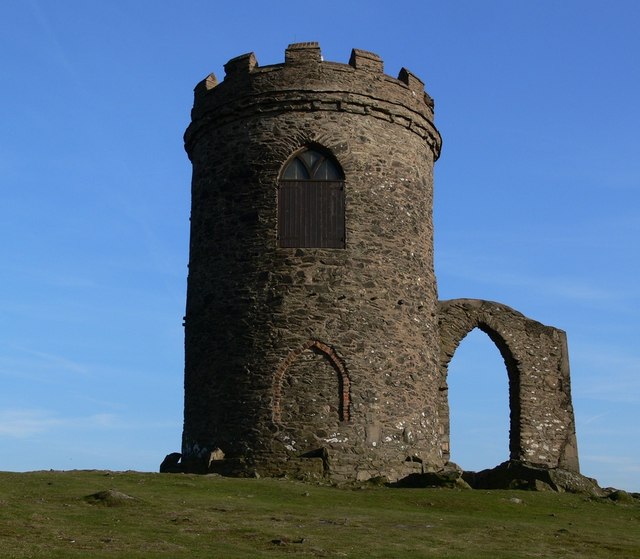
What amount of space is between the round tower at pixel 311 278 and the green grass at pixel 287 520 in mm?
1796

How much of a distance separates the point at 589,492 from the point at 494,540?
7.09 m

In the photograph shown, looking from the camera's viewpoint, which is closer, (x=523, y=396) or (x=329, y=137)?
(x=329, y=137)

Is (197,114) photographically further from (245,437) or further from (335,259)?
(245,437)

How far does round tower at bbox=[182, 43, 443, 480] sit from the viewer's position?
22.1m

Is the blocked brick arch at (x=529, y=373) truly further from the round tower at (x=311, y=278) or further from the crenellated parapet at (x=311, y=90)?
the crenellated parapet at (x=311, y=90)

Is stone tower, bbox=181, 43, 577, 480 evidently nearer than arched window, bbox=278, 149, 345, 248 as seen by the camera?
Yes

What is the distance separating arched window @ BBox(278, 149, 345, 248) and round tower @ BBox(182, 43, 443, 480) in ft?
0.09

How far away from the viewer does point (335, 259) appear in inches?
A: 896

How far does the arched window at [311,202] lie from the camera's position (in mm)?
22938

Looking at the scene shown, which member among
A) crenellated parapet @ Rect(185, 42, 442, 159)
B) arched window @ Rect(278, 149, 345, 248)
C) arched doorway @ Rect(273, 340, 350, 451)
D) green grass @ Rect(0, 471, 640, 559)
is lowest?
green grass @ Rect(0, 471, 640, 559)

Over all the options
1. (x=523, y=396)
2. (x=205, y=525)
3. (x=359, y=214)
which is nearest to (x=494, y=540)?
(x=205, y=525)

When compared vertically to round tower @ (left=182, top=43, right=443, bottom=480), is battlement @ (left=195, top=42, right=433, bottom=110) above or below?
above

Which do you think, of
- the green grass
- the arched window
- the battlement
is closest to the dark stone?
the green grass

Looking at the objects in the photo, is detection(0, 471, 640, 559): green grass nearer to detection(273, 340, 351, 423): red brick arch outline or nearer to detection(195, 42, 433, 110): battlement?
detection(273, 340, 351, 423): red brick arch outline
